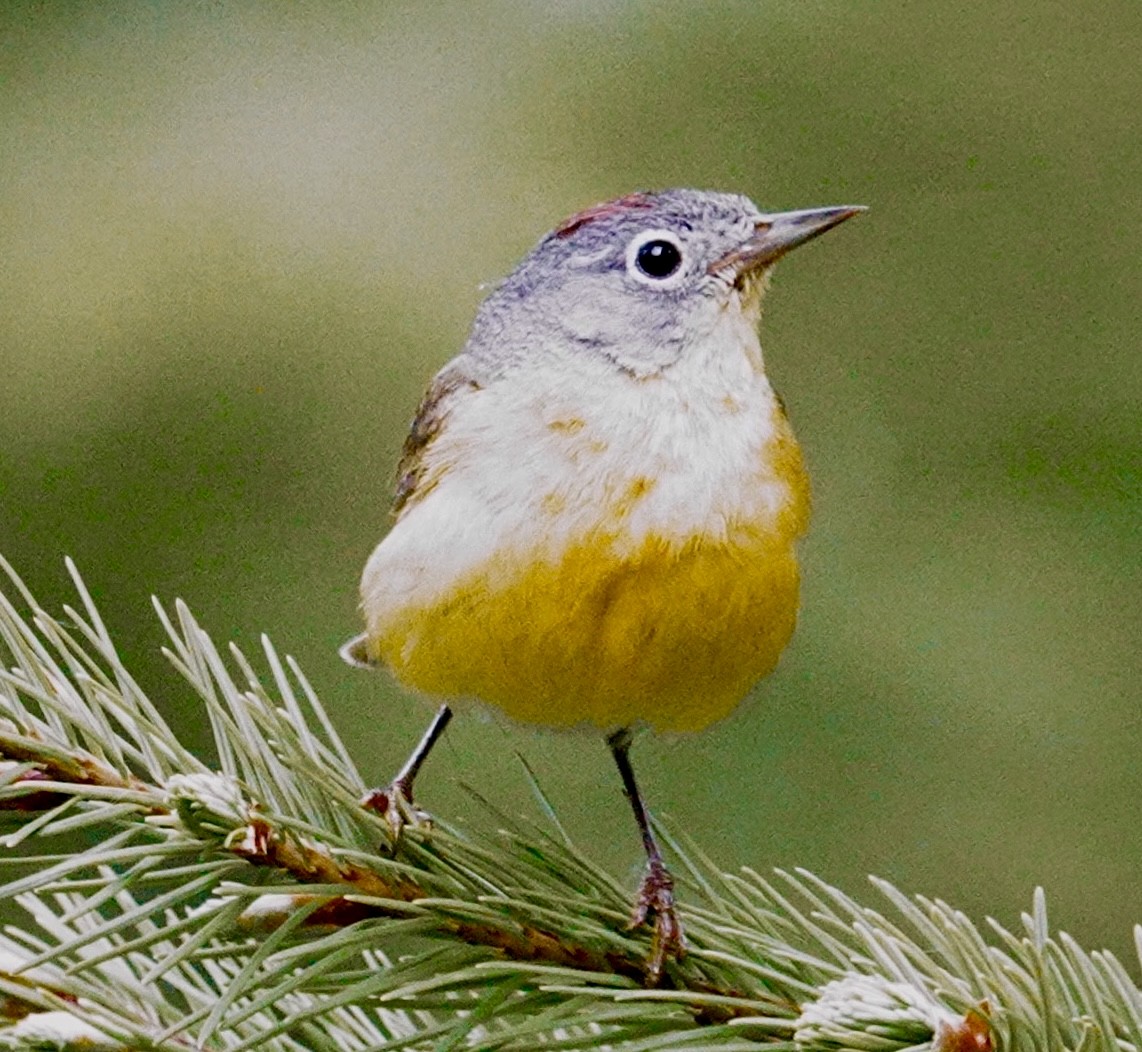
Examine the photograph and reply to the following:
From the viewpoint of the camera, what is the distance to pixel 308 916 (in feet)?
4.87

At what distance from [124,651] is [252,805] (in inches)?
56.5

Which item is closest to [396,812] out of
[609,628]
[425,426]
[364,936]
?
[364,936]

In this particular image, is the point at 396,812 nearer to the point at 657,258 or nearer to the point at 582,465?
the point at 582,465

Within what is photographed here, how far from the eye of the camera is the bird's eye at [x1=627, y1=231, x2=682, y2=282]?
2.44 meters

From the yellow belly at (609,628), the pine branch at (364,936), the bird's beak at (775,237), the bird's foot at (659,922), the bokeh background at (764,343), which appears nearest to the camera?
the pine branch at (364,936)

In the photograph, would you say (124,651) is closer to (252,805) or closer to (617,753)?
(617,753)

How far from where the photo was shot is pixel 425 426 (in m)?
A: 2.46

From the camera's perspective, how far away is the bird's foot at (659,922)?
155 centimetres

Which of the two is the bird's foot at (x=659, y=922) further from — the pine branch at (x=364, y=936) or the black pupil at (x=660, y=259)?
the black pupil at (x=660, y=259)

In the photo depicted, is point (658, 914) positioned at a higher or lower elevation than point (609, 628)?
lower

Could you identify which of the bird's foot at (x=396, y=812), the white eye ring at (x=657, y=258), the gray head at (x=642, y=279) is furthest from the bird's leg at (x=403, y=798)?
the white eye ring at (x=657, y=258)

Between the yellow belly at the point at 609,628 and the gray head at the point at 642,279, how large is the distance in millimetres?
Answer: 424

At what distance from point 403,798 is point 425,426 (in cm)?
86

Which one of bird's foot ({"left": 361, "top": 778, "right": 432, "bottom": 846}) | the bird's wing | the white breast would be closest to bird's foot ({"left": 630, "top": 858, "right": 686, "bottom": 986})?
bird's foot ({"left": 361, "top": 778, "right": 432, "bottom": 846})
